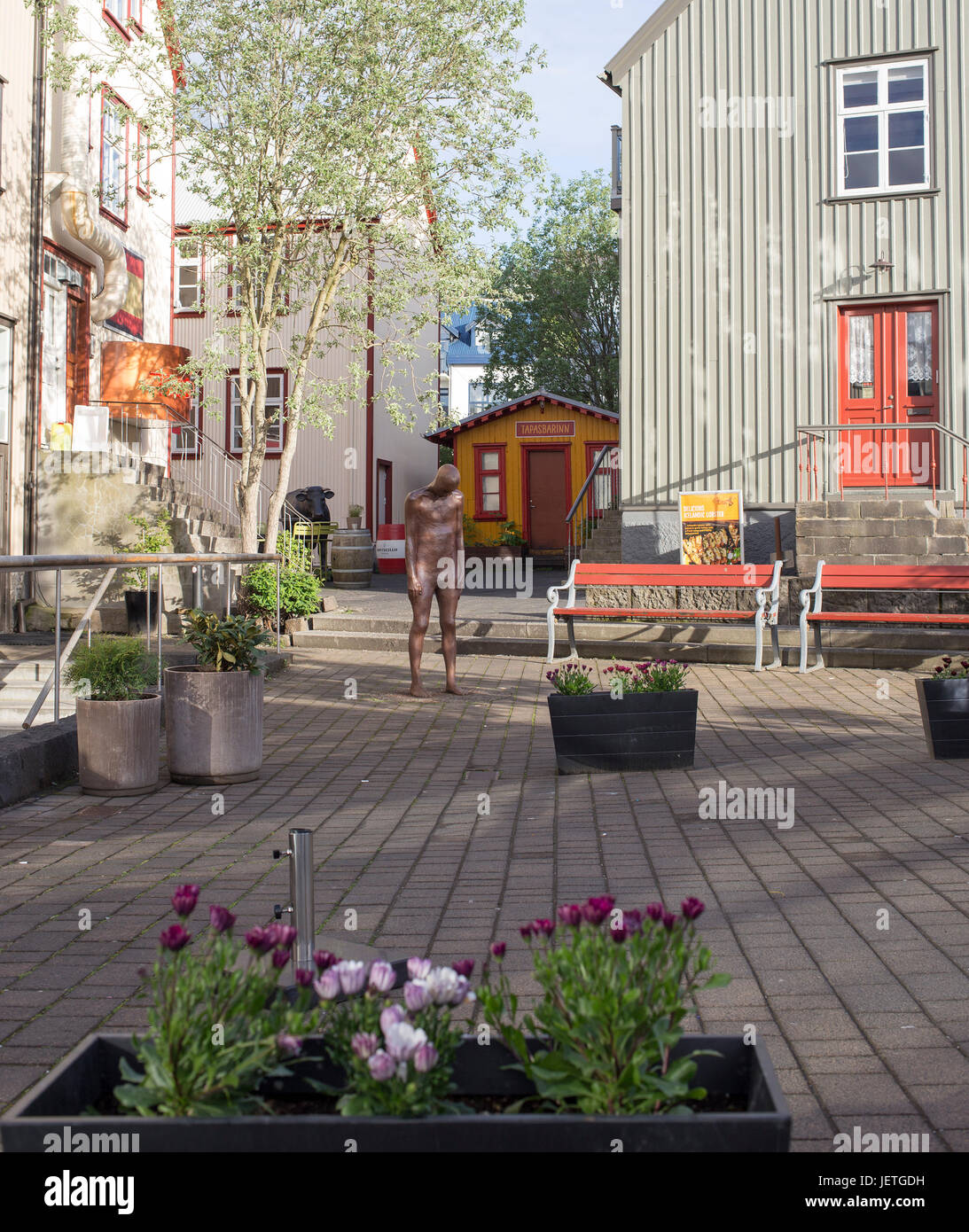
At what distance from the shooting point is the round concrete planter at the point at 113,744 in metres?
7.02

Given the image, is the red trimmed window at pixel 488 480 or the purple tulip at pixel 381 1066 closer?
the purple tulip at pixel 381 1066

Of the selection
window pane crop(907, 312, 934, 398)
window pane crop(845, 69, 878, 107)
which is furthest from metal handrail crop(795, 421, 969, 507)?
window pane crop(845, 69, 878, 107)

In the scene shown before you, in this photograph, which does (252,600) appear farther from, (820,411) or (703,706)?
(820,411)

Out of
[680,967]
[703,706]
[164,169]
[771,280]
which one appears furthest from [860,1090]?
[164,169]

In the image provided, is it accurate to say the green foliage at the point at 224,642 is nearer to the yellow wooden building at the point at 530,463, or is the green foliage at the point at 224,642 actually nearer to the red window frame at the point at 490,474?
the yellow wooden building at the point at 530,463

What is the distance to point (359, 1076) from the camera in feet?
6.33

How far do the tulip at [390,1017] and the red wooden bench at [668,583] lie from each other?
1086 centimetres

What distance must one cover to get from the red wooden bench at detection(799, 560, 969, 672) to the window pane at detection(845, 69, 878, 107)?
23.5 feet

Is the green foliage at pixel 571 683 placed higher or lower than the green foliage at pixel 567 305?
lower

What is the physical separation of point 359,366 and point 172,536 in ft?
11.5

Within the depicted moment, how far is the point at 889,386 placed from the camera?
55.3 ft

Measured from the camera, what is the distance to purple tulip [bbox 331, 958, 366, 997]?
2.05 m

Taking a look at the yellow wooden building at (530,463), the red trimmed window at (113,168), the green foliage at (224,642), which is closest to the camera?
the green foliage at (224,642)

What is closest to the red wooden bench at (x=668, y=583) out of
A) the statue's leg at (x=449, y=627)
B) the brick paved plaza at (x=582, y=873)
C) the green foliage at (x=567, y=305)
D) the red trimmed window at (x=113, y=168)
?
the statue's leg at (x=449, y=627)
